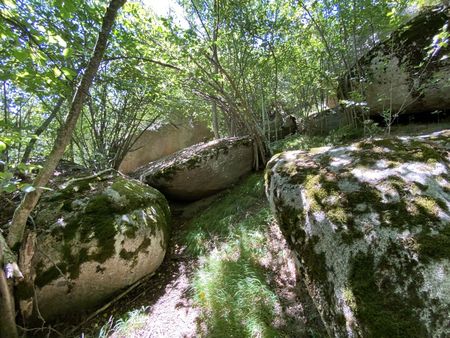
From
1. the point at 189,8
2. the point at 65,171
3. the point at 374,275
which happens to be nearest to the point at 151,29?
the point at 189,8

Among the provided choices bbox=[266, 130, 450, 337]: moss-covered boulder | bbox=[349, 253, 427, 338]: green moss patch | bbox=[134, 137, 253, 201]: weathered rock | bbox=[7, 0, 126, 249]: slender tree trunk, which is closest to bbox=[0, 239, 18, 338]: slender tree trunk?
bbox=[7, 0, 126, 249]: slender tree trunk

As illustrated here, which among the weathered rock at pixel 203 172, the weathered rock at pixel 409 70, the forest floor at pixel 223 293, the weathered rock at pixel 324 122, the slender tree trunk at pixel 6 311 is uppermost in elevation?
the weathered rock at pixel 409 70

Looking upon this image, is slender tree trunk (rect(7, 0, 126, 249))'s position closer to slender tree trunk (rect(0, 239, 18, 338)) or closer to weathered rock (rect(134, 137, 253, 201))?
slender tree trunk (rect(0, 239, 18, 338))

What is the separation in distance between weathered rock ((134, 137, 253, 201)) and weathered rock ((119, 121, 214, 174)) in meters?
6.21

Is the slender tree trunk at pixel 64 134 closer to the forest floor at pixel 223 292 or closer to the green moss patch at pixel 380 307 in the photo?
the forest floor at pixel 223 292

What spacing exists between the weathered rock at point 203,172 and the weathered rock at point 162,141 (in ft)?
20.4

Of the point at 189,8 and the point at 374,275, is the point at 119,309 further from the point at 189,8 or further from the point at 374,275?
the point at 189,8

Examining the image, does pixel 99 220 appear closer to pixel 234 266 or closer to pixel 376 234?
pixel 234 266

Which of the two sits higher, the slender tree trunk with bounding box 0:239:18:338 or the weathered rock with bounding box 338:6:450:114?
the weathered rock with bounding box 338:6:450:114

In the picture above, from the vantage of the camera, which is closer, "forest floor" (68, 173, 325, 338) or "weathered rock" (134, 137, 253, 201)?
"forest floor" (68, 173, 325, 338)

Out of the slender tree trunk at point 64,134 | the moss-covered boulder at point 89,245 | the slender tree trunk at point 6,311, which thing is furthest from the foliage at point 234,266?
the slender tree trunk at point 64,134

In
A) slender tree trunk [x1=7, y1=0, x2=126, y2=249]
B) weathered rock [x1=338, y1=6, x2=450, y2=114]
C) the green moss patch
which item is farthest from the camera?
weathered rock [x1=338, y1=6, x2=450, y2=114]

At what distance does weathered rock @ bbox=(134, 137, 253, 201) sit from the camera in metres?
4.93

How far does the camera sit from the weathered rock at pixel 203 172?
4.93 metres
